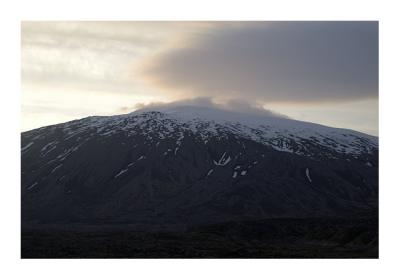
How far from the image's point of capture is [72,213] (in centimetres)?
18062

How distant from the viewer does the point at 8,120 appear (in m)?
58.8

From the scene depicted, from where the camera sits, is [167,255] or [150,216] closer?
[167,255]

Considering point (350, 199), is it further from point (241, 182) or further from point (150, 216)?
point (150, 216)

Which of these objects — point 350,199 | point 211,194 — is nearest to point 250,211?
point 211,194

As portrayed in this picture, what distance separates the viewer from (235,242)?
115562 mm

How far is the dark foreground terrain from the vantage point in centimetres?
9262

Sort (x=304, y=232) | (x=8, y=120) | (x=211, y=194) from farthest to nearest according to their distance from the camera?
1. (x=211, y=194)
2. (x=304, y=232)
3. (x=8, y=120)

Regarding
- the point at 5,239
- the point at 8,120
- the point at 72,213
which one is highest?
the point at 8,120

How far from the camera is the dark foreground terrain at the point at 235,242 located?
304ft

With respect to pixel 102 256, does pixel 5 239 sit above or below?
above

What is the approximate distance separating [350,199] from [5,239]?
499 ft
